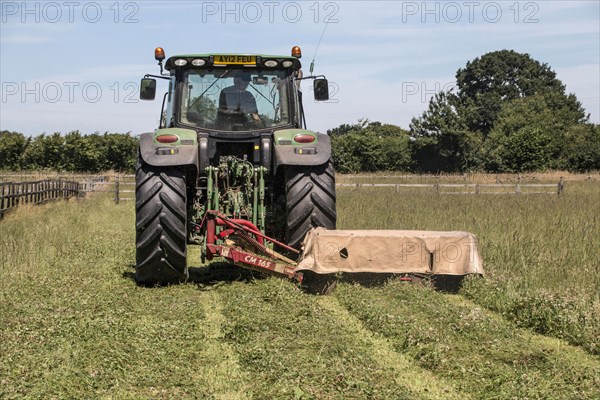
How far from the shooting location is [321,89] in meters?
9.19

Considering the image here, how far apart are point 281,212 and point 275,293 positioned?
1.83m

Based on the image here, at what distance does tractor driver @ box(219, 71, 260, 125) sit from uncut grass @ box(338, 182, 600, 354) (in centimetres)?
318

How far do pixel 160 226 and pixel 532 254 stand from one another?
15.3 feet

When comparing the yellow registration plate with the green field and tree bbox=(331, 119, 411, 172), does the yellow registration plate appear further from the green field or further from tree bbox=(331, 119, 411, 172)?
tree bbox=(331, 119, 411, 172)

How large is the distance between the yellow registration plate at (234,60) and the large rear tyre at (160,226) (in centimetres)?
158

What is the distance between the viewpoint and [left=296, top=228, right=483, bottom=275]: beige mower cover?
7.45m

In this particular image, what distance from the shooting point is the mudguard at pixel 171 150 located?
7914 millimetres

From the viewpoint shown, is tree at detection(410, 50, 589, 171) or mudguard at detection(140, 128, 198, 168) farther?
tree at detection(410, 50, 589, 171)

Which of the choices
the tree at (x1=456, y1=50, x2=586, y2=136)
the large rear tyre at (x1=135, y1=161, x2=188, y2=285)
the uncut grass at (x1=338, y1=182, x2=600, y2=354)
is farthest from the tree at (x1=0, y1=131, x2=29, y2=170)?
the large rear tyre at (x1=135, y1=161, x2=188, y2=285)

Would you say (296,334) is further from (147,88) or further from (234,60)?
(147,88)

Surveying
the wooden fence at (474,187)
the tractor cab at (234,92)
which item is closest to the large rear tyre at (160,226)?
the tractor cab at (234,92)

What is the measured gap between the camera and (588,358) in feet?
17.4

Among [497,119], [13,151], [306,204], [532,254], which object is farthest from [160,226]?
[497,119]

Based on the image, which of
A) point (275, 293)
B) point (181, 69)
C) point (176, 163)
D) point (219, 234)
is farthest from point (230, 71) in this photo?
point (275, 293)
